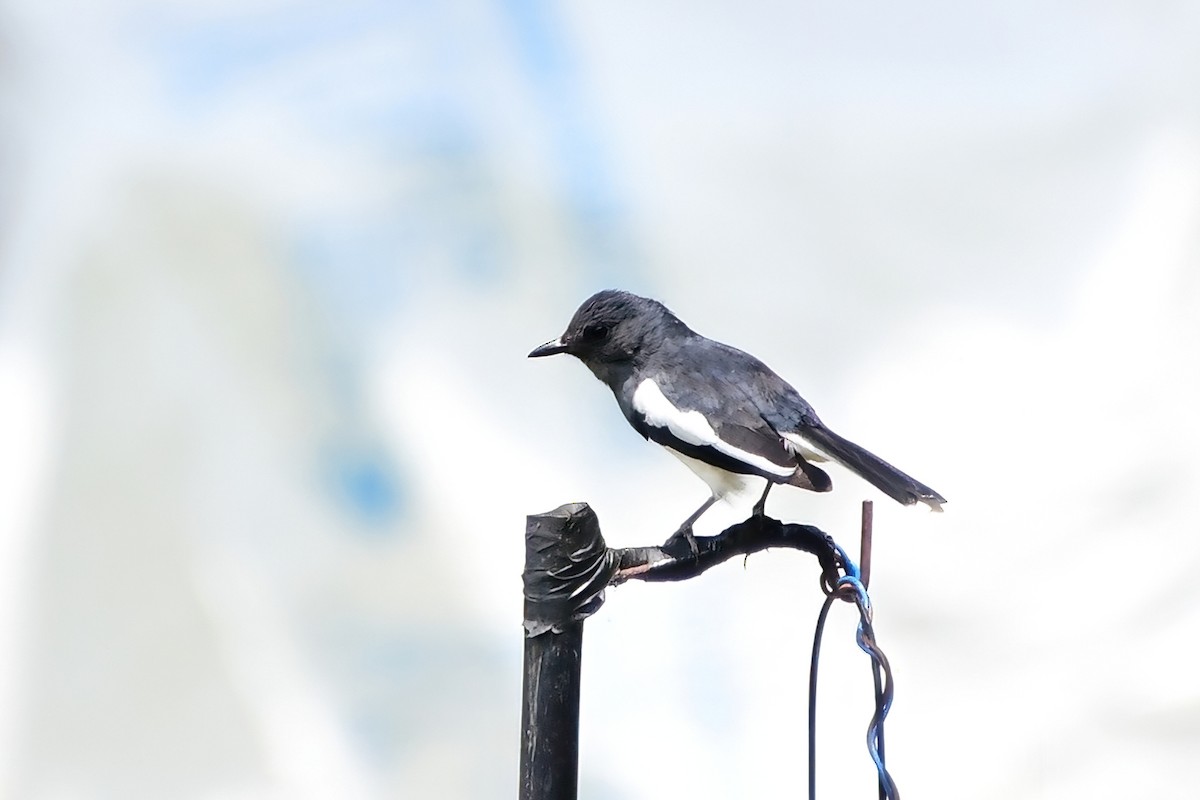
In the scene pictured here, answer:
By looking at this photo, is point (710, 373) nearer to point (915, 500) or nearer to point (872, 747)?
point (915, 500)

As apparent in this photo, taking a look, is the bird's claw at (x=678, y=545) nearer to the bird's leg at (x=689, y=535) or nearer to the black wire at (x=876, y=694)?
the bird's leg at (x=689, y=535)

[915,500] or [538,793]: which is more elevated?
[915,500]

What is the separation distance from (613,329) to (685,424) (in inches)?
12.0

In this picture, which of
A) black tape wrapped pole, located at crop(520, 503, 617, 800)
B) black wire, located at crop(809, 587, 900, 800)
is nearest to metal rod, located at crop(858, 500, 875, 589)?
black wire, located at crop(809, 587, 900, 800)

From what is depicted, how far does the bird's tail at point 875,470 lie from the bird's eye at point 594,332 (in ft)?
1.54

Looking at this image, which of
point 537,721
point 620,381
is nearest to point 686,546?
point 537,721

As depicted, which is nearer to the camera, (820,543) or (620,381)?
(820,543)

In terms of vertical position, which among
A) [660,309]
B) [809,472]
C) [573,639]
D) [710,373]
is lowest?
[573,639]

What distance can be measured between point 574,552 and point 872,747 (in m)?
0.56

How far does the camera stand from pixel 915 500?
1.89 metres

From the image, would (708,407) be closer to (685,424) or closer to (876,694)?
(685,424)

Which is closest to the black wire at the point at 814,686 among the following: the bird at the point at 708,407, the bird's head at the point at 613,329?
the bird at the point at 708,407

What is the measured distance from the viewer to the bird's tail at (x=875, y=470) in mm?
1894

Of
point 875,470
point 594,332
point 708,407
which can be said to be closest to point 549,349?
point 594,332
